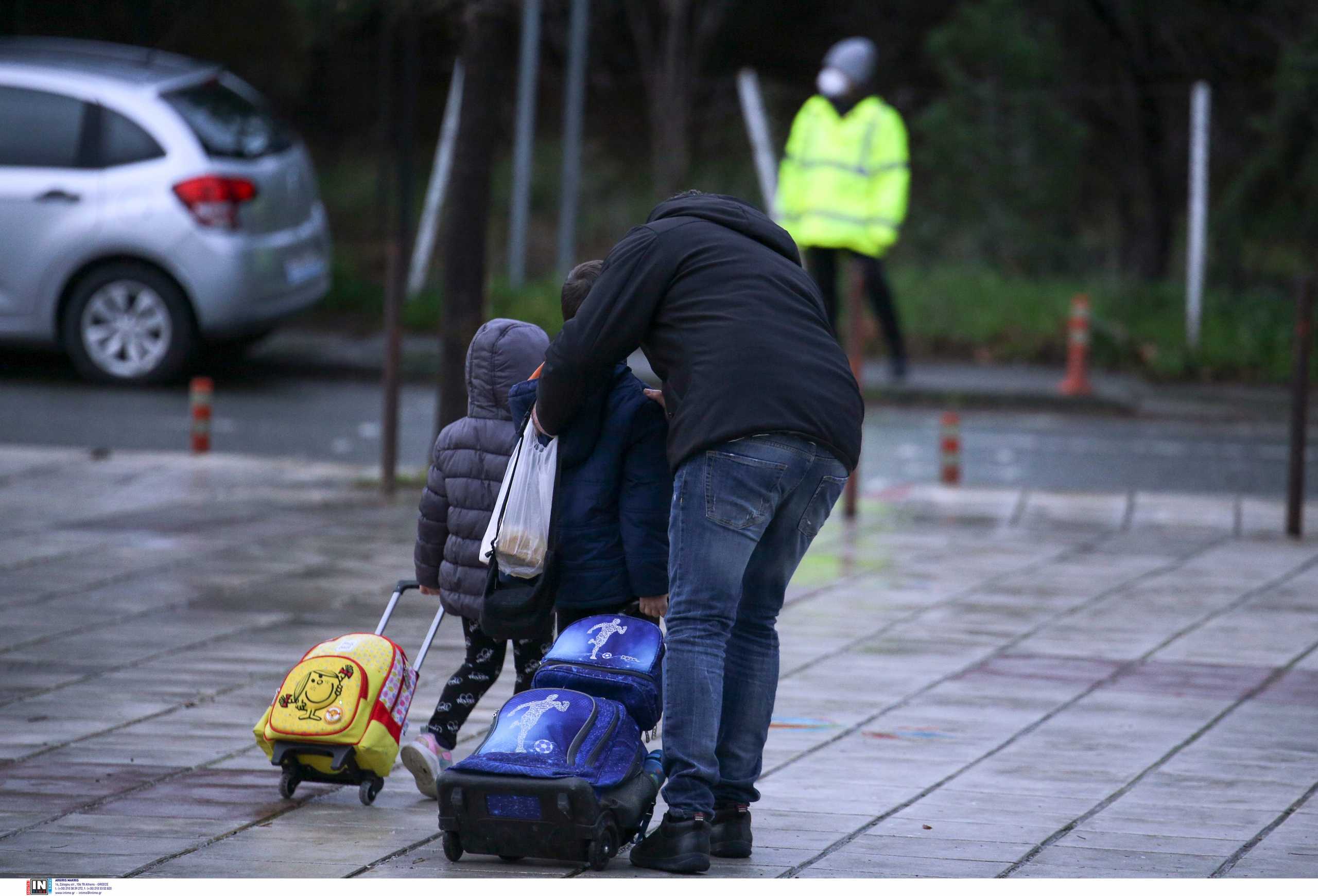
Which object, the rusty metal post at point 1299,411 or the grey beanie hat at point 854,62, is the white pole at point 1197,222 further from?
the rusty metal post at point 1299,411

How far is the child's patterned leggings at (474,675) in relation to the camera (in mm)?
5367

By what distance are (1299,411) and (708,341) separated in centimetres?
552

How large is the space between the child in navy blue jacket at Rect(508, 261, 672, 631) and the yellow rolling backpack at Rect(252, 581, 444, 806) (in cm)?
63

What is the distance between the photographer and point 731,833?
4609mm

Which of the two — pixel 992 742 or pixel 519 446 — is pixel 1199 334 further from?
pixel 519 446

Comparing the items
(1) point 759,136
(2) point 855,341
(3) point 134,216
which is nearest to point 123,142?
(3) point 134,216

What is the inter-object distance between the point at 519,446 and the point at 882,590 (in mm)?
3496

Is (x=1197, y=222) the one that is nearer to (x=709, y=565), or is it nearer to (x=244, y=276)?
(x=244, y=276)

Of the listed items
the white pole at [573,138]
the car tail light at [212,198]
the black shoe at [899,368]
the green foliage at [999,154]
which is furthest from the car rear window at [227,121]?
the green foliage at [999,154]

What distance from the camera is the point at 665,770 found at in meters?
4.60

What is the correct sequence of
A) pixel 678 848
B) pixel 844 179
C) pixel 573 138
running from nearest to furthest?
pixel 678 848, pixel 844 179, pixel 573 138

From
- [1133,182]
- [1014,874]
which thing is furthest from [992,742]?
[1133,182]

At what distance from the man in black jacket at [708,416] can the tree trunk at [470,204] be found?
17.6ft

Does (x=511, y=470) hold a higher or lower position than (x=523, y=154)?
lower
